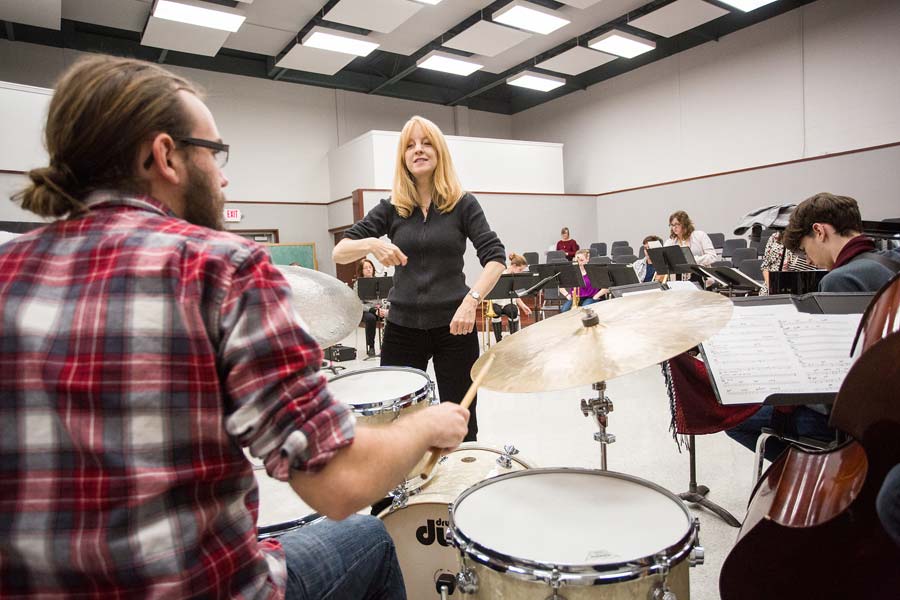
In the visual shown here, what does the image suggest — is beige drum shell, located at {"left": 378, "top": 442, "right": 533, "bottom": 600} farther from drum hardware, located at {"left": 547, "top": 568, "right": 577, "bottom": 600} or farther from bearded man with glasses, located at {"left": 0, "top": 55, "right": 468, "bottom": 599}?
bearded man with glasses, located at {"left": 0, "top": 55, "right": 468, "bottom": 599}

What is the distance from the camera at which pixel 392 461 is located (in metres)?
0.75

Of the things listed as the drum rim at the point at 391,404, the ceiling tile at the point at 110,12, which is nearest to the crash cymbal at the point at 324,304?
the drum rim at the point at 391,404

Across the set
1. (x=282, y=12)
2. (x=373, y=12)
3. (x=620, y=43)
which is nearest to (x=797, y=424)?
(x=373, y=12)

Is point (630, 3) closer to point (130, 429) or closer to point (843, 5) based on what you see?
point (843, 5)

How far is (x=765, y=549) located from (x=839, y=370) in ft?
2.07

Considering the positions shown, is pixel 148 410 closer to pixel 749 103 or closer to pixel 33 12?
pixel 33 12

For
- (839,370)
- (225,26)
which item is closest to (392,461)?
(839,370)

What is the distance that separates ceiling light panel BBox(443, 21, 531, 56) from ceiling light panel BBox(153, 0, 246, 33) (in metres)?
3.41

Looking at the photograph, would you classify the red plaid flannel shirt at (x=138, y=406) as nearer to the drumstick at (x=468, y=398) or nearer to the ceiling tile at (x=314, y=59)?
the drumstick at (x=468, y=398)

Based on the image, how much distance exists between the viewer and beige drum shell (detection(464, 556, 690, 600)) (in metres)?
0.95

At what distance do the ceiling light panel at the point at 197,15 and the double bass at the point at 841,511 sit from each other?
859cm

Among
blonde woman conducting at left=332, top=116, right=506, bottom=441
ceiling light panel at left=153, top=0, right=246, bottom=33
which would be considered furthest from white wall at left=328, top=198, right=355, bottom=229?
blonde woman conducting at left=332, top=116, right=506, bottom=441

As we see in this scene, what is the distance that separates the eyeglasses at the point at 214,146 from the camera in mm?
791

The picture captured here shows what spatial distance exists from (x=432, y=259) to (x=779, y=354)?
3.94 feet
